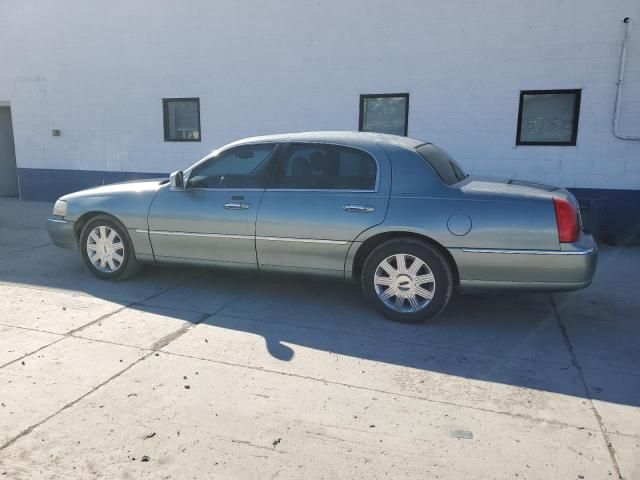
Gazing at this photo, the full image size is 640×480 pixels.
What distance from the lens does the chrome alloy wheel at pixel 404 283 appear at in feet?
→ 14.7

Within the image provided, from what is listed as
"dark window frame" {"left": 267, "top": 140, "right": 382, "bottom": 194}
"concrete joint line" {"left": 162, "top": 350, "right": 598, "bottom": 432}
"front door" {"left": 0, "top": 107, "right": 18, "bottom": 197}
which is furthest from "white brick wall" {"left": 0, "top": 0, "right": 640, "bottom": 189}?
"concrete joint line" {"left": 162, "top": 350, "right": 598, "bottom": 432}

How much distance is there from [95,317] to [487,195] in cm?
356

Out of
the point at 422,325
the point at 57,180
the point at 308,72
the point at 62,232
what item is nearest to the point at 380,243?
the point at 422,325

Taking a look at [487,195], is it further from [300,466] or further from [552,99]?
[552,99]

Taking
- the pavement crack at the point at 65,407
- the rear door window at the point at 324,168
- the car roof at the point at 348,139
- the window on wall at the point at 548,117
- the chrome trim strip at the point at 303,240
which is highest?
the window on wall at the point at 548,117

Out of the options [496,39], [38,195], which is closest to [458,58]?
[496,39]

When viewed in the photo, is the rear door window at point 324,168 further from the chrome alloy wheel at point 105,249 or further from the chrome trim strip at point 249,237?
the chrome alloy wheel at point 105,249

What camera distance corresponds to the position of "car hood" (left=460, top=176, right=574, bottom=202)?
4293mm

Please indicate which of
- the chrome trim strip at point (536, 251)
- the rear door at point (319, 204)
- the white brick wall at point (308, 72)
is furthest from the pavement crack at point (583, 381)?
the white brick wall at point (308, 72)

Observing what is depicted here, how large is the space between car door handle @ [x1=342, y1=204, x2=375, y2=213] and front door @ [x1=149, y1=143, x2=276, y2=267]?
886 mm

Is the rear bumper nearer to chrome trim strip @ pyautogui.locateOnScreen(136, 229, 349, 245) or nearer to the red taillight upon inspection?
the red taillight

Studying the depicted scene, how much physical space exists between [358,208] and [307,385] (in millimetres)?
1689

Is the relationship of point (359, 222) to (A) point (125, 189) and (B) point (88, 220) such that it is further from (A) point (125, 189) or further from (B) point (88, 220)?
(B) point (88, 220)

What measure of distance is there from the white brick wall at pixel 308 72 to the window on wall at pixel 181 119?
18cm
